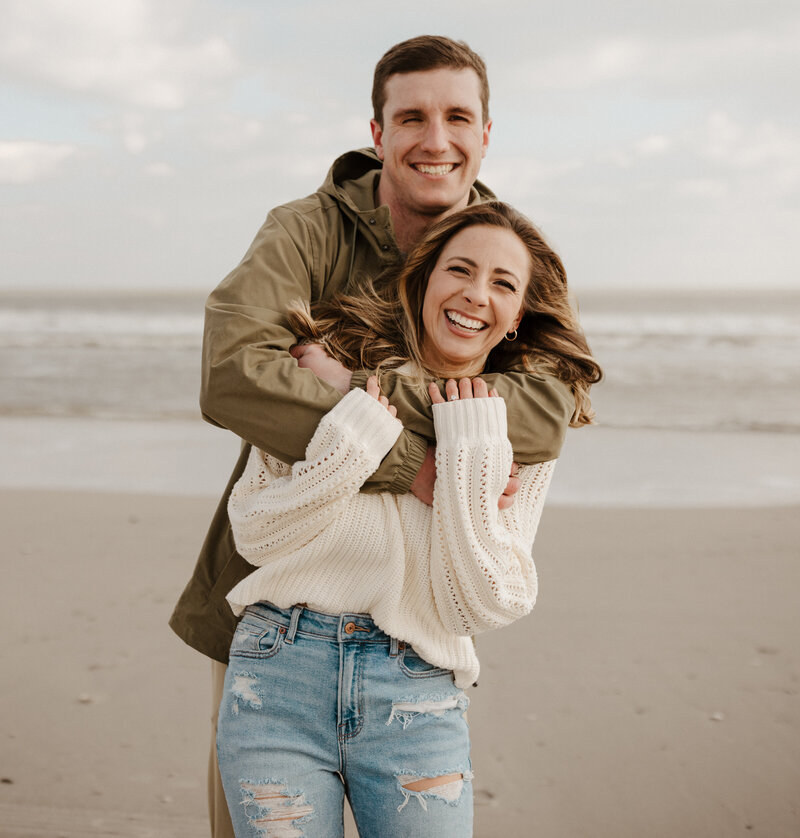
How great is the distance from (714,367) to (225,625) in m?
16.1

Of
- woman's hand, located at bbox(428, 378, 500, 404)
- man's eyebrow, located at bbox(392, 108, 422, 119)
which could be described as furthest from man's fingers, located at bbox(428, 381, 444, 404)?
man's eyebrow, located at bbox(392, 108, 422, 119)

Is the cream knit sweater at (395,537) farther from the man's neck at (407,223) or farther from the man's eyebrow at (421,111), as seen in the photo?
the man's eyebrow at (421,111)

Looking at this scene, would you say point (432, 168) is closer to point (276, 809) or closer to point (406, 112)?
point (406, 112)

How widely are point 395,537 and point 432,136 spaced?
1.09 meters

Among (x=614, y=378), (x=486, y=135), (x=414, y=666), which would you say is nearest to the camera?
(x=414, y=666)

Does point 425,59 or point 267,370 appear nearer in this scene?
point 267,370

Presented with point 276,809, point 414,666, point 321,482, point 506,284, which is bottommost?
point 276,809

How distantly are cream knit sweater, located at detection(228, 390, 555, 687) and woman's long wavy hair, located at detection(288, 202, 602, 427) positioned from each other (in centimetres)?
27

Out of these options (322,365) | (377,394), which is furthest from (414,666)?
(322,365)

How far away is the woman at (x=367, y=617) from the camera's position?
1822 mm

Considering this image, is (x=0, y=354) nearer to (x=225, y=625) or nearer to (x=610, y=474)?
(x=610, y=474)

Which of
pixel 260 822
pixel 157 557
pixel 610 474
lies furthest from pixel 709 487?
pixel 260 822

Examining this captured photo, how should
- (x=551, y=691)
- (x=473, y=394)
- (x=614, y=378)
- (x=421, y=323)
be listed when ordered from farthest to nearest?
(x=614, y=378) < (x=551, y=691) < (x=421, y=323) < (x=473, y=394)

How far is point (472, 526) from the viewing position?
1.87 meters
